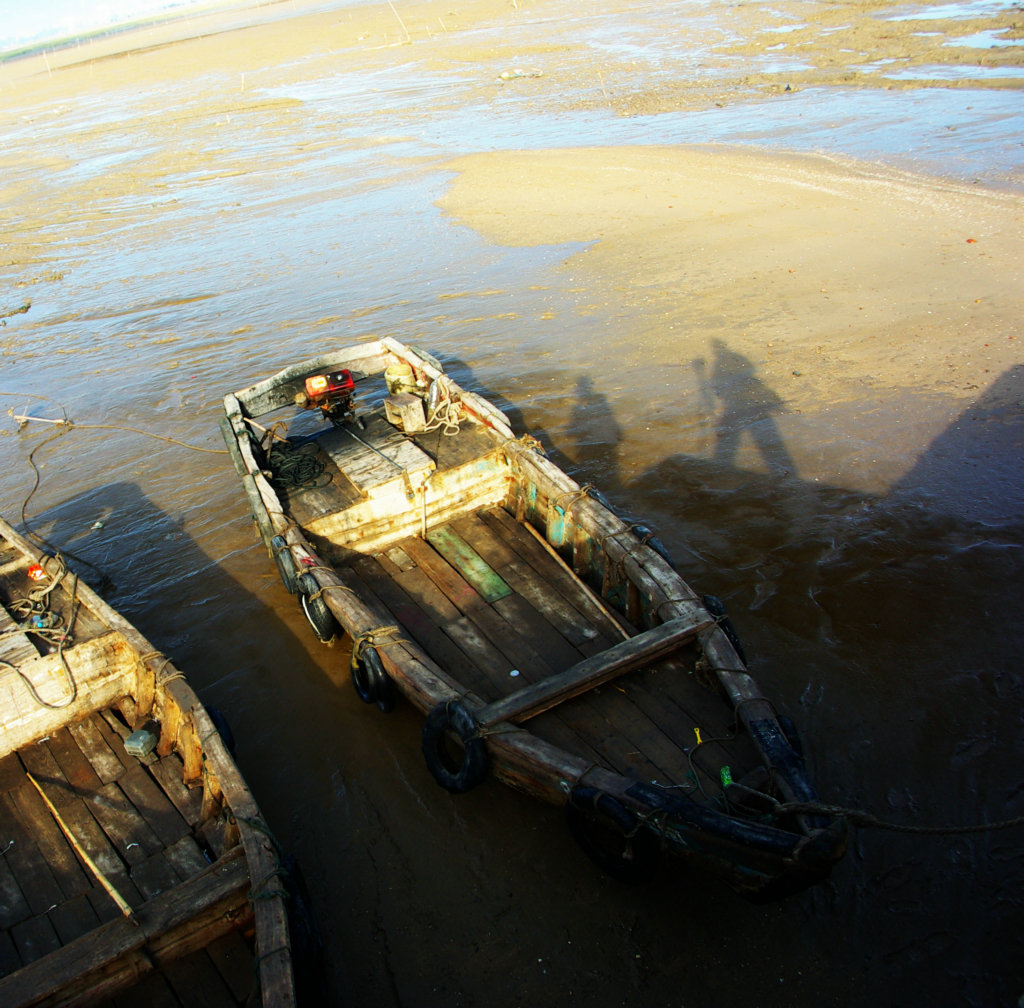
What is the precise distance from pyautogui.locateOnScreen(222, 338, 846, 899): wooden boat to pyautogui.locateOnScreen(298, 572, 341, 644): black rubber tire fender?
22mm

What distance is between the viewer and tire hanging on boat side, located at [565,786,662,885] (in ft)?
12.1

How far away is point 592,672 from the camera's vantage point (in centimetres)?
461

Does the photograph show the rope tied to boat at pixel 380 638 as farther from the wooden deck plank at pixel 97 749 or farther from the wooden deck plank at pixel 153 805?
the wooden deck plank at pixel 97 749

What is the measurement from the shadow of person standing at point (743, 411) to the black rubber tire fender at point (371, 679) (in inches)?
195

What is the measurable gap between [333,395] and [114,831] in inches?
183

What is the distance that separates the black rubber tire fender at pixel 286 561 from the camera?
6102 millimetres

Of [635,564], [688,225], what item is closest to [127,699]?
[635,564]

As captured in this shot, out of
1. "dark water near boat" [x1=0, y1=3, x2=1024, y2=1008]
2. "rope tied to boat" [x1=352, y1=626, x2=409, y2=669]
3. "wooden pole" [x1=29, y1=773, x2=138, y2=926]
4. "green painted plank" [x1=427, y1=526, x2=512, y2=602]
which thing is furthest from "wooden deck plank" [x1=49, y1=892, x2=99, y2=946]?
"green painted plank" [x1=427, y1=526, x2=512, y2=602]

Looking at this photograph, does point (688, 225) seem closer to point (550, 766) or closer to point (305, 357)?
point (305, 357)

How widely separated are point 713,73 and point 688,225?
1607 cm

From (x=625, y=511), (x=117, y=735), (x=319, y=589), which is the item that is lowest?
(x=625, y=511)

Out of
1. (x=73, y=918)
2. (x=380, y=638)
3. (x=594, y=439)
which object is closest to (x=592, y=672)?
(x=380, y=638)

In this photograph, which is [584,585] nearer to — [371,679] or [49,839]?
[371,679]

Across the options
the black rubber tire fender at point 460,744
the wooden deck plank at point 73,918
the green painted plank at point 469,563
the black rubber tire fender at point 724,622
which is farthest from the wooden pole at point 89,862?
the black rubber tire fender at point 724,622
